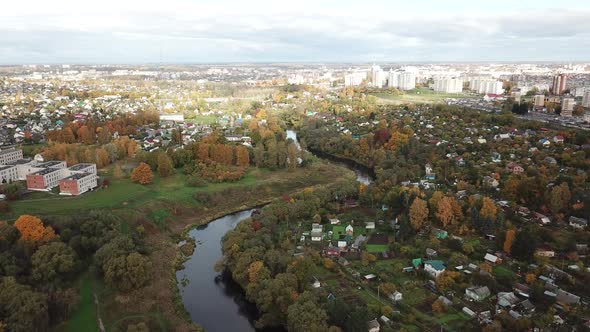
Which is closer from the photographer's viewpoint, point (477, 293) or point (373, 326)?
point (373, 326)

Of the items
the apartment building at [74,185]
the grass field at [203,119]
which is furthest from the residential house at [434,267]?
the grass field at [203,119]

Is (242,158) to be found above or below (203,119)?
below

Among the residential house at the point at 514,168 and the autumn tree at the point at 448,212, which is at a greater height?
the residential house at the point at 514,168

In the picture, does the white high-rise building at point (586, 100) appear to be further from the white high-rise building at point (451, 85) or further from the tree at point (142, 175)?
the tree at point (142, 175)

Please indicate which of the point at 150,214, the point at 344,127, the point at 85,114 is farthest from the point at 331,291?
the point at 85,114

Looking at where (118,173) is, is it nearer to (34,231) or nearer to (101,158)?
(101,158)

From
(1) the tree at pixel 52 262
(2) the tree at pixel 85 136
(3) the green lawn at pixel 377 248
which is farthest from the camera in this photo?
(2) the tree at pixel 85 136

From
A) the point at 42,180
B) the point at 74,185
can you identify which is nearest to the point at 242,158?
the point at 74,185

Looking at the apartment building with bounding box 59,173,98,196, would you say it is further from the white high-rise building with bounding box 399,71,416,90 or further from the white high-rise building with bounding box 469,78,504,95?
the white high-rise building with bounding box 399,71,416,90
